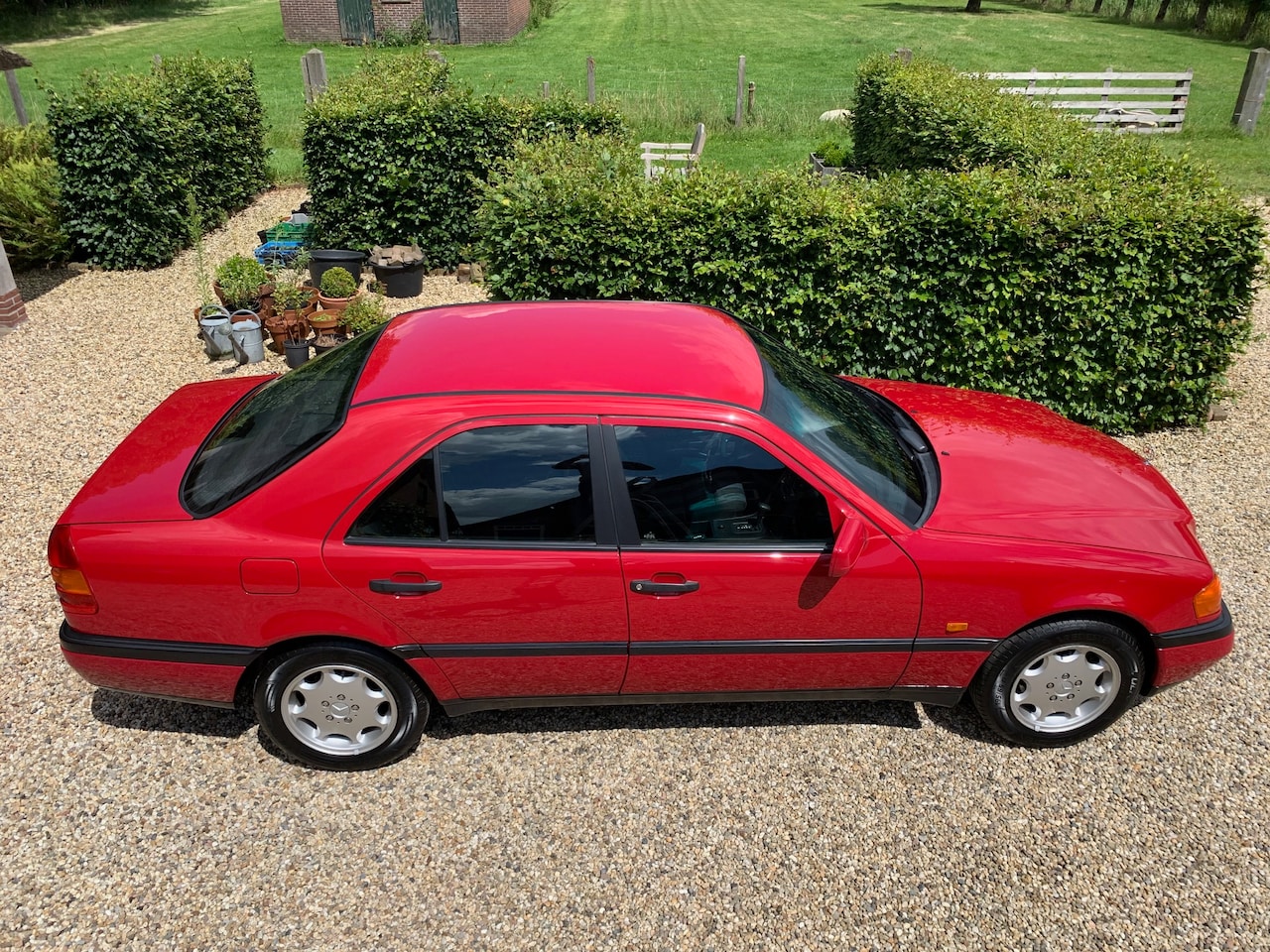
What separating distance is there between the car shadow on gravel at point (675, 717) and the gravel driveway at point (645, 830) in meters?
0.01

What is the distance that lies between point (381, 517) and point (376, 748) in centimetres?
110

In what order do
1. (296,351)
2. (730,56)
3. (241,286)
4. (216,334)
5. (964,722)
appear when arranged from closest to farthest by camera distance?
(964,722)
(296,351)
(216,334)
(241,286)
(730,56)

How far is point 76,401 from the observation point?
7.82 m

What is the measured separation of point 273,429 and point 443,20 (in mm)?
29633

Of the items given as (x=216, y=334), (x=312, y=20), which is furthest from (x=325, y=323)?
(x=312, y=20)

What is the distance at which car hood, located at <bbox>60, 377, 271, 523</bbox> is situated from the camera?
3.87m

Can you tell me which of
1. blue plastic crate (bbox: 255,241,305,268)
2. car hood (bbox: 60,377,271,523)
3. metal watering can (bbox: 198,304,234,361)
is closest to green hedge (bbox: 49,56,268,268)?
blue plastic crate (bbox: 255,241,305,268)

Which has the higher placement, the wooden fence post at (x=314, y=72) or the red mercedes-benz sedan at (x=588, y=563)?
the wooden fence post at (x=314, y=72)

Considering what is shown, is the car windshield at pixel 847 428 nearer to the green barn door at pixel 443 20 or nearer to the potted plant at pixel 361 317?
the potted plant at pixel 361 317

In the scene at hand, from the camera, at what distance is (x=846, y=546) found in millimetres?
3654

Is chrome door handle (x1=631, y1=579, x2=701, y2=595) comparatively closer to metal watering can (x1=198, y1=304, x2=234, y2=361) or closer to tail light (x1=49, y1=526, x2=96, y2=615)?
tail light (x1=49, y1=526, x2=96, y2=615)

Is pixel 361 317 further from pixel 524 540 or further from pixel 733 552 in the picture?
pixel 733 552

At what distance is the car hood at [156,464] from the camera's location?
3873 millimetres

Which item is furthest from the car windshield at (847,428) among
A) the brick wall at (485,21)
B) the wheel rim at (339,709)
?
the brick wall at (485,21)
